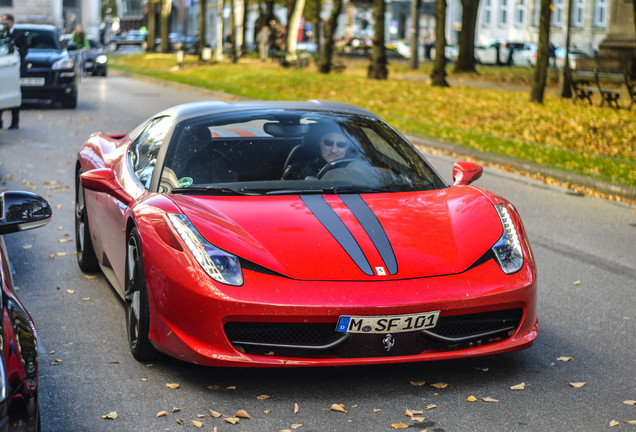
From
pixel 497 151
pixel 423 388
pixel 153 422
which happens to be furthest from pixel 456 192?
pixel 497 151

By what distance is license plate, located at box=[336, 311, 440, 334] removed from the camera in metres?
4.58

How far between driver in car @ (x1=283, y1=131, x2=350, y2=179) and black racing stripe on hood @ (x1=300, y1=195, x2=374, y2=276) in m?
0.47

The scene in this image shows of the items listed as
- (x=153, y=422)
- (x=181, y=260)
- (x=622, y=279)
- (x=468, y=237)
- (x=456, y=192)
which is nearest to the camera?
(x=153, y=422)

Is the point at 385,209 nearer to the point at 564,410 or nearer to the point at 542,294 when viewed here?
the point at 564,410

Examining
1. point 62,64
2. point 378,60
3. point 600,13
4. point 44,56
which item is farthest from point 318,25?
point 62,64

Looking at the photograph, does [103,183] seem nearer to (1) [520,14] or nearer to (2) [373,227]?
(2) [373,227]

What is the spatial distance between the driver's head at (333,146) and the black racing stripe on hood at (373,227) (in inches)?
23.0

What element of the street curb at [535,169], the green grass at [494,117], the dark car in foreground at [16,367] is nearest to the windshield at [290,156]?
the dark car in foreground at [16,367]

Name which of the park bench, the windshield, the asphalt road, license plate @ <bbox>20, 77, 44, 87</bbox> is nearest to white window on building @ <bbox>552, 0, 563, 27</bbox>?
the park bench

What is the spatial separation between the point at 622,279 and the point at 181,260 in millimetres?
3896

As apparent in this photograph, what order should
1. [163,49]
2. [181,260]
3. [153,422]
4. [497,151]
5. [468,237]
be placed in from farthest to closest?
[163,49] → [497,151] → [468,237] → [181,260] → [153,422]

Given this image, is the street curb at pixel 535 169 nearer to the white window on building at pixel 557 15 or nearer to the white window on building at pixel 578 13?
the white window on building at pixel 578 13

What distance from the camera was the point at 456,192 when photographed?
5762 mm

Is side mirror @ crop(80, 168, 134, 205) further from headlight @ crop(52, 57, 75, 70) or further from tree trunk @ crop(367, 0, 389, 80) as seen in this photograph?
tree trunk @ crop(367, 0, 389, 80)
